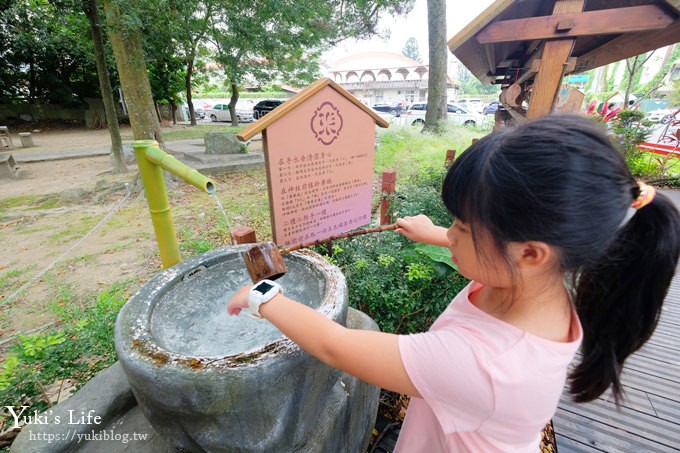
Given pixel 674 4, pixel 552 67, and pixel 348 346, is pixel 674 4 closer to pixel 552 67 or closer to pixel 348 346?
pixel 552 67

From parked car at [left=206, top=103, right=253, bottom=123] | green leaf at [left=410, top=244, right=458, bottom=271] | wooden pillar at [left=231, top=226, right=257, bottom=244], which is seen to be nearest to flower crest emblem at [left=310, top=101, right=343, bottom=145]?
wooden pillar at [left=231, top=226, right=257, bottom=244]

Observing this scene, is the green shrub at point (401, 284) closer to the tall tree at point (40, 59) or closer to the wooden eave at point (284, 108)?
the wooden eave at point (284, 108)

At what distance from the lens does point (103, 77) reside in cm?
721

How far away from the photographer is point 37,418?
1287 millimetres

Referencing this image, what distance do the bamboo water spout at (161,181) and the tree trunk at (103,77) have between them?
269 inches

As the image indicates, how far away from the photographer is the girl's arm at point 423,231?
1.48 m

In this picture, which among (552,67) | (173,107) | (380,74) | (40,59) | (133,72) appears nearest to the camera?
(552,67)

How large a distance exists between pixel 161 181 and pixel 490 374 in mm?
1586

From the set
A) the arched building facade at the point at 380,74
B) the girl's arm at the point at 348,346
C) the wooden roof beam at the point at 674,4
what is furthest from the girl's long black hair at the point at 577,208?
the arched building facade at the point at 380,74

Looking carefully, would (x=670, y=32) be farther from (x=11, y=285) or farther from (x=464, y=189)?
(x=11, y=285)

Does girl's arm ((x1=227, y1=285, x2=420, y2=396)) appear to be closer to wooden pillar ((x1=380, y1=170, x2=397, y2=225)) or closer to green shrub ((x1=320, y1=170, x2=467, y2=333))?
green shrub ((x1=320, y1=170, x2=467, y2=333))

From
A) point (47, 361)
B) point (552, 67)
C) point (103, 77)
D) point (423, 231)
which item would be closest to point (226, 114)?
point (103, 77)

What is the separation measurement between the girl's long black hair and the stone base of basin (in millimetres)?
1125

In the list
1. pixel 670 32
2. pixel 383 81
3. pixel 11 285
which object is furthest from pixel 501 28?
pixel 383 81
